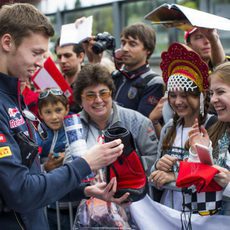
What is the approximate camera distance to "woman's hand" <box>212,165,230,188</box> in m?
2.09

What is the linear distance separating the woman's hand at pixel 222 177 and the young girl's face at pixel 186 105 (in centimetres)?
74

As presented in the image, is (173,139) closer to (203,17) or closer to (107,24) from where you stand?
(203,17)

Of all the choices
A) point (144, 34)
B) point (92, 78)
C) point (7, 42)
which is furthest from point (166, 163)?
point (144, 34)

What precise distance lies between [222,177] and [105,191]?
0.55m

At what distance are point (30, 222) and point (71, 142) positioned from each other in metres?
0.46

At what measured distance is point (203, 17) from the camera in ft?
8.34

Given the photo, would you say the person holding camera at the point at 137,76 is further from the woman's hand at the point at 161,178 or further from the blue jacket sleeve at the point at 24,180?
the blue jacket sleeve at the point at 24,180

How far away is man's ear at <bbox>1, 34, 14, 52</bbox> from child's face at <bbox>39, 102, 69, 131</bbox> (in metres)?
1.59

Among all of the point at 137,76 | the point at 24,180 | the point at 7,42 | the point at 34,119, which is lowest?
the point at 24,180

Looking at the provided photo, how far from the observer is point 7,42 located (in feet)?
6.10

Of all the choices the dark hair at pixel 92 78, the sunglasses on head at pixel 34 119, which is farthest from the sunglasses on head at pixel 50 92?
the sunglasses on head at pixel 34 119

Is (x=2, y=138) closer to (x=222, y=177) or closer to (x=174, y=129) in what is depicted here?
(x=222, y=177)

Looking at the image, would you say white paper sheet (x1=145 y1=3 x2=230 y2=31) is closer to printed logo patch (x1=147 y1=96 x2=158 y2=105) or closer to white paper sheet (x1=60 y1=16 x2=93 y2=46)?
printed logo patch (x1=147 y1=96 x2=158 y2=105)

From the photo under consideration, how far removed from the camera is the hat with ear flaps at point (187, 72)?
8.97ft
